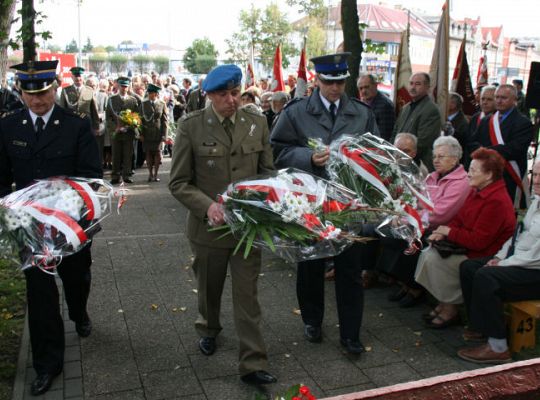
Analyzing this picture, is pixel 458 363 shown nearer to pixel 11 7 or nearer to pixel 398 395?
pixel 398 395

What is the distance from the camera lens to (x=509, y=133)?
24.9ft

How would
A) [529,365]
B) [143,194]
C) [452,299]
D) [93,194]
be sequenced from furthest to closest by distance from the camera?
[143,194], [452,299], [93,194], [529,365]

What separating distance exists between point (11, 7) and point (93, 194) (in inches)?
312

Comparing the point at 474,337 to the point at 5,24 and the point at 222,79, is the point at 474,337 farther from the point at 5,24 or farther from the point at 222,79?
the point at 5,24

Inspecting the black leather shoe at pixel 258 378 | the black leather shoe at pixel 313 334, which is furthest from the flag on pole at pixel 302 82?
the black leather shoe at pixel 258 378

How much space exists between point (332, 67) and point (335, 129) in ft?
1.51

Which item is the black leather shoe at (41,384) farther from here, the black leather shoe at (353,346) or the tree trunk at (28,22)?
the tree trunk at (28,22)

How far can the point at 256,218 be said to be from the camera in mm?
3793

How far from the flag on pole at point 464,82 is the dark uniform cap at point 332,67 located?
655cm

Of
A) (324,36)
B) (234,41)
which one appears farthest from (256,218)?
(324,36)

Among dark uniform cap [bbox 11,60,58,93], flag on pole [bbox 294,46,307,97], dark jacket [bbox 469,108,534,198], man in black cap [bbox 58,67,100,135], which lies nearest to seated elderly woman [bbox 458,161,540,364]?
dark jacket [bbox 469,108,534,198]

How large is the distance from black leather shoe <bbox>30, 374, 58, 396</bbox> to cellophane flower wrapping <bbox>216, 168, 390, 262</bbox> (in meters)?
1.59

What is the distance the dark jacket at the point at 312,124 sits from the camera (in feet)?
15.2

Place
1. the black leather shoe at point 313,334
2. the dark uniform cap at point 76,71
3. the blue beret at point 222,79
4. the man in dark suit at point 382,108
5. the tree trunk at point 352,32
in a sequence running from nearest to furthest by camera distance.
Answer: the blue beret at point 222,79 → the black leather shoe at point 313,334 → the man in dark suit at point 382,108 → the tree trunk at point 352,32 → the dark uniform cap at point 76,71
